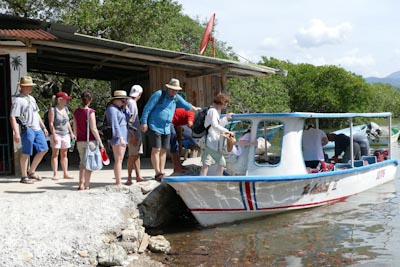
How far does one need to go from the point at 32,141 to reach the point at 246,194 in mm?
3816

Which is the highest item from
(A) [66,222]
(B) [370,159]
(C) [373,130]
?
(C) [373,130]

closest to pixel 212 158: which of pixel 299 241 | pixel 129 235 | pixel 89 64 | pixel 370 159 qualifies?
pixel 299 241

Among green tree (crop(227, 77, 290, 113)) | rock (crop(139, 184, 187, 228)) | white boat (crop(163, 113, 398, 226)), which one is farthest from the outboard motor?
rock (crop(139, 184, 187, 228))

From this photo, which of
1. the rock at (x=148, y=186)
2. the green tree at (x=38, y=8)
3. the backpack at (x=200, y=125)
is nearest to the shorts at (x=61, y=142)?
the rock at (x=148, y=186)

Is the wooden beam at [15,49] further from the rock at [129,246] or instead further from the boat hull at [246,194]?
the rock at [129,246]

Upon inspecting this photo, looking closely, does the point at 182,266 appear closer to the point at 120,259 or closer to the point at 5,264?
the point at 120,259

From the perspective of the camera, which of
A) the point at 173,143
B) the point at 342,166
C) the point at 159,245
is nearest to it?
the point at 159,245

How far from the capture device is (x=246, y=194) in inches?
328

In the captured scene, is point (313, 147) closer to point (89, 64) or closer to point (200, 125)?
point (200, 125)

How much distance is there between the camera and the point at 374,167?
1172 centimetres

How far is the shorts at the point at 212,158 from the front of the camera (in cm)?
816

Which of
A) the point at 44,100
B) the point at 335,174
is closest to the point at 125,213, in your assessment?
the point at 335,174

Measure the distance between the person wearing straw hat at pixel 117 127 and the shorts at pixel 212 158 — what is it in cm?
134

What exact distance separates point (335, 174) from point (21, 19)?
6.81 meters
